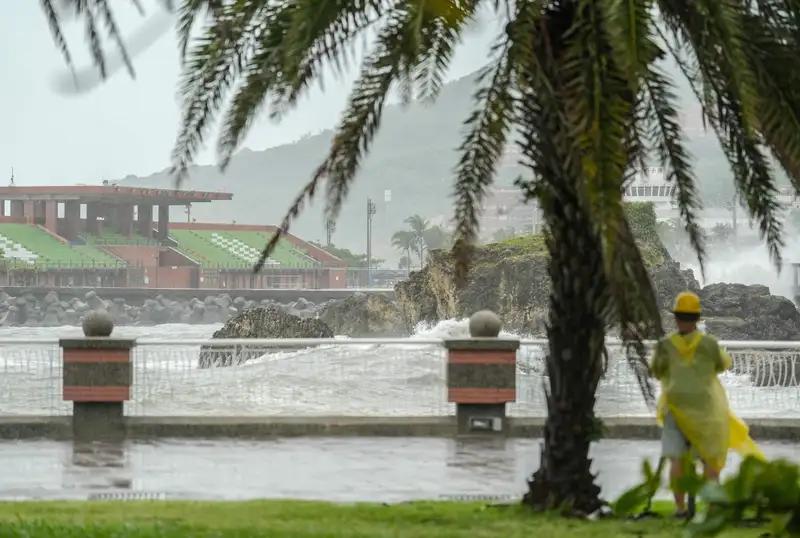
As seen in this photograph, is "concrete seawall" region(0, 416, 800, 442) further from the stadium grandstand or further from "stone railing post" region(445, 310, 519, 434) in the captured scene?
the stadium grandstand

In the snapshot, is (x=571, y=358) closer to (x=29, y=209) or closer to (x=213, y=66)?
(x=213, y=66)

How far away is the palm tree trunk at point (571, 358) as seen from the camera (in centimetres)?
949

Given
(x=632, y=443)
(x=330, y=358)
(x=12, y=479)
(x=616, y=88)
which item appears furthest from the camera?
(x=330, y=358)

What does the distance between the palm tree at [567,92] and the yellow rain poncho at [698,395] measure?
545 mm

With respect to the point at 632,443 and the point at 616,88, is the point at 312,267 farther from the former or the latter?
the point at 616,88

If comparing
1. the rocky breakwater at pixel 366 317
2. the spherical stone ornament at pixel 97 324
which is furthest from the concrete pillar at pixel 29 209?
the spherical stone ornament at pixel 97 324

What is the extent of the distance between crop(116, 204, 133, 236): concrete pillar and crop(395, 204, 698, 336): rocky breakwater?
71105 millimetres

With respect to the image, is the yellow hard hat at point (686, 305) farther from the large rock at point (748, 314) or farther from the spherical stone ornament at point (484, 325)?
the large rock at point (748, 314)

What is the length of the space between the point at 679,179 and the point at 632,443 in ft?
24.7

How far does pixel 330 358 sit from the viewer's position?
63.1 feet

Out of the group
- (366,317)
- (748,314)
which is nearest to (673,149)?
(748,314)

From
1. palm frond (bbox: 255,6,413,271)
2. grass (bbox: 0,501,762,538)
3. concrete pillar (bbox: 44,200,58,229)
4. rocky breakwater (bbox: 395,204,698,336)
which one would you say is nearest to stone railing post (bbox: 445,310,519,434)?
grass (bbox: 0,501,762,538)

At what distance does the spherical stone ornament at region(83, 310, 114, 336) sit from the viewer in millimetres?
16750

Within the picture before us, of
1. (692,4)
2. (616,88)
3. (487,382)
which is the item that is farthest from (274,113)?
(487,382)
